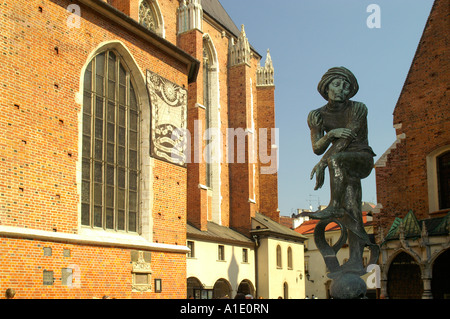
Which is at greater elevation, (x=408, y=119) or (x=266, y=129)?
(x=266, y=129)

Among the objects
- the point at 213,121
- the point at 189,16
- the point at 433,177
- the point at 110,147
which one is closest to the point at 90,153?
the point at 110,147

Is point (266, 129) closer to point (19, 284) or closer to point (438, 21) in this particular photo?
point (438, 21)

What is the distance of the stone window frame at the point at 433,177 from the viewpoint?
20406 mm

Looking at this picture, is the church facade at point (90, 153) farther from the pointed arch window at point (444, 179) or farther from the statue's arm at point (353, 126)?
the pointed arch window at point (444, 179)

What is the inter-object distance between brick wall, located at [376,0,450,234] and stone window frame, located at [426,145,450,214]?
0.14m

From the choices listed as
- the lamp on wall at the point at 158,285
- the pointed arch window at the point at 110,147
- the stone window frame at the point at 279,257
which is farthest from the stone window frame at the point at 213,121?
the lamp on wall at the point at 158,285

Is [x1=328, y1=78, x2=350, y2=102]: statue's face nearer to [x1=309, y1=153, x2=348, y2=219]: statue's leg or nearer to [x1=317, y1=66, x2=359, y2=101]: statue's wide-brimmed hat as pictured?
[x1=317, y1=66, x2=359, y2=101]: statue's wide-brimmed hat

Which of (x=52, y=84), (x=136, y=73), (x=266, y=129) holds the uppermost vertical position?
(x=266, y=129)

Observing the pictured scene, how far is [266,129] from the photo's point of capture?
121ft

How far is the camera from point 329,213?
4.73 metres

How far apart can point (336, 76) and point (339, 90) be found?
0.48 ft

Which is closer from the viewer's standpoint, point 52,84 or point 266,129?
point 52,84
